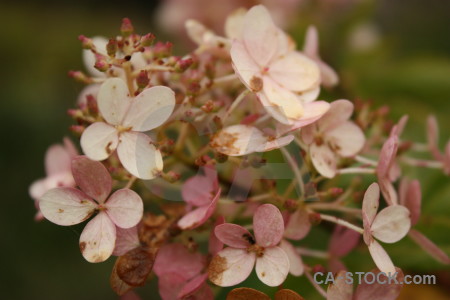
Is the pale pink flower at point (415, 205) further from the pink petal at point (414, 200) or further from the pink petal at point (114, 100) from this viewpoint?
the pink petal at point (114, 100)

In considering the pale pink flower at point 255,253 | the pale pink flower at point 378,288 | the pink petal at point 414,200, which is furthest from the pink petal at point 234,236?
the pink petal at point 414,200

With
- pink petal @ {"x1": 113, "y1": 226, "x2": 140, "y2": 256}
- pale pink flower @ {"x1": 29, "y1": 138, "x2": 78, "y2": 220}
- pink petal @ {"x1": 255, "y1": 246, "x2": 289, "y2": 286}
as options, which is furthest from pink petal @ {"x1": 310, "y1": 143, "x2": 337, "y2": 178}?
pale pink flower @ {"x1": 29, "y1": 138, "x2": 78, "y2": 220}

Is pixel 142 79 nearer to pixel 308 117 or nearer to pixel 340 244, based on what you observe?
pixel 308 117

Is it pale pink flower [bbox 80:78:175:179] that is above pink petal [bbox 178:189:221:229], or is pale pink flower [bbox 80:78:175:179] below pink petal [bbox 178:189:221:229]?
above

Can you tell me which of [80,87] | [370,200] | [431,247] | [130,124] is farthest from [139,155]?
[80,87]

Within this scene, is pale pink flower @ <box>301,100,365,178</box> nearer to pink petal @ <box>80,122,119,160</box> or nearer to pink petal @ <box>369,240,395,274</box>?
pink petal @ <box>369,240,395,274</box>
